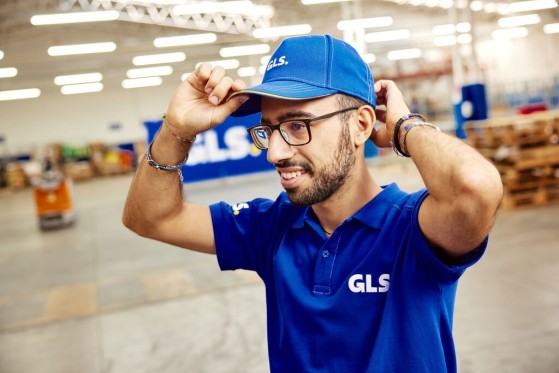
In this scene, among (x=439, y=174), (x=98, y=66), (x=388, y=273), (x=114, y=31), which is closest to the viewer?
(x=439, y=174)

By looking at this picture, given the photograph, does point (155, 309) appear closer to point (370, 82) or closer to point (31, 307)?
point (31, 307)

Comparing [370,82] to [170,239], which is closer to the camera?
[370,82]

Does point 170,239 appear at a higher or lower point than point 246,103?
lower

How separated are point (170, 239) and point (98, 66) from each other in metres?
22.3

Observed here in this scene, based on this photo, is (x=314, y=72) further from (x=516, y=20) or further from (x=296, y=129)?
(x=516, y=20)

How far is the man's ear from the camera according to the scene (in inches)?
58.6

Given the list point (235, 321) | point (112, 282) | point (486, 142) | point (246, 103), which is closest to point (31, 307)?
point (112, 282)

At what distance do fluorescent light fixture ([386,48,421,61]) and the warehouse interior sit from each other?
2154 millimetres

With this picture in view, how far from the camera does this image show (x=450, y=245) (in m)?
1.27

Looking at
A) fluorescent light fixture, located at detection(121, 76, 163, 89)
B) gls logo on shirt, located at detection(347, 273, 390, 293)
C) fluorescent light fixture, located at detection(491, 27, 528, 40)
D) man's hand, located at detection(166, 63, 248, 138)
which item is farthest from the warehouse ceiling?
gls logo on shirt, located at detection(347, 273, 390, 293)

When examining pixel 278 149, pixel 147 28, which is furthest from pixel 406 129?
pixel 147 28

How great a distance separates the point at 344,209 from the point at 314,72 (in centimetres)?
42

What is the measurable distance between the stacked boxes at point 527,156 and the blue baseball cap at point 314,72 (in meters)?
7.16

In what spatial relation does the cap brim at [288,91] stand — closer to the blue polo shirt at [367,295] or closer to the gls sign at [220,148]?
the blue polo shirt at [367,295]
